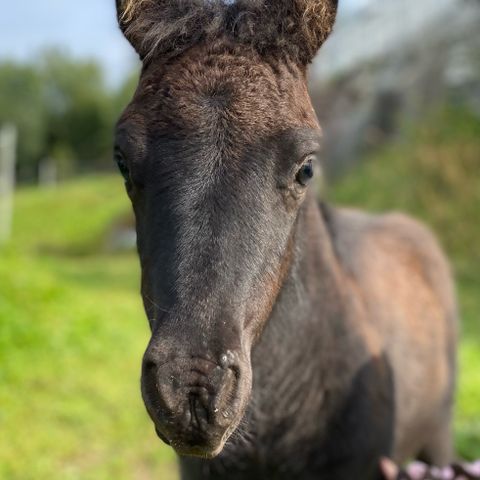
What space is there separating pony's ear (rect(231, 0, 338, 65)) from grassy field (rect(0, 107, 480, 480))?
156 inches

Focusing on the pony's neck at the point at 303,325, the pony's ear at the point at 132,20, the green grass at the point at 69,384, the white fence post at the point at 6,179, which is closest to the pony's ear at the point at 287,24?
the pony's ear at the point at 132,20

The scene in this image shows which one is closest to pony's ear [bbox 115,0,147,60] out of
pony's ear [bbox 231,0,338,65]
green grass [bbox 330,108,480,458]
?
pony's ear [bbox 231,0,338,65]

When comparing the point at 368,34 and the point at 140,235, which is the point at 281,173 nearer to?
the point at 140,235

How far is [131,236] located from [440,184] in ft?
36.1

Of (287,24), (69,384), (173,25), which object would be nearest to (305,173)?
(287,24)

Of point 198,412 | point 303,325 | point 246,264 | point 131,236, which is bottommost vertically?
point 131,236

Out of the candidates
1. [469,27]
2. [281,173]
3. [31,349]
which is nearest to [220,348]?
[281,173]

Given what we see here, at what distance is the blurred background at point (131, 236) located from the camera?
622 centimetres

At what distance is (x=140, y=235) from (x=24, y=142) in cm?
5186

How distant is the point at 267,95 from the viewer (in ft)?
8.40

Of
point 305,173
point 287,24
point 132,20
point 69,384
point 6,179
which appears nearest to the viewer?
point 305,173

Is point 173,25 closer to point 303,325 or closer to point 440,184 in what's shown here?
point 303,325

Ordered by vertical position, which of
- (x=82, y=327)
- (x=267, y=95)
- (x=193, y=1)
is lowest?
(x=82, y=327)

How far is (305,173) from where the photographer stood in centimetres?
260
